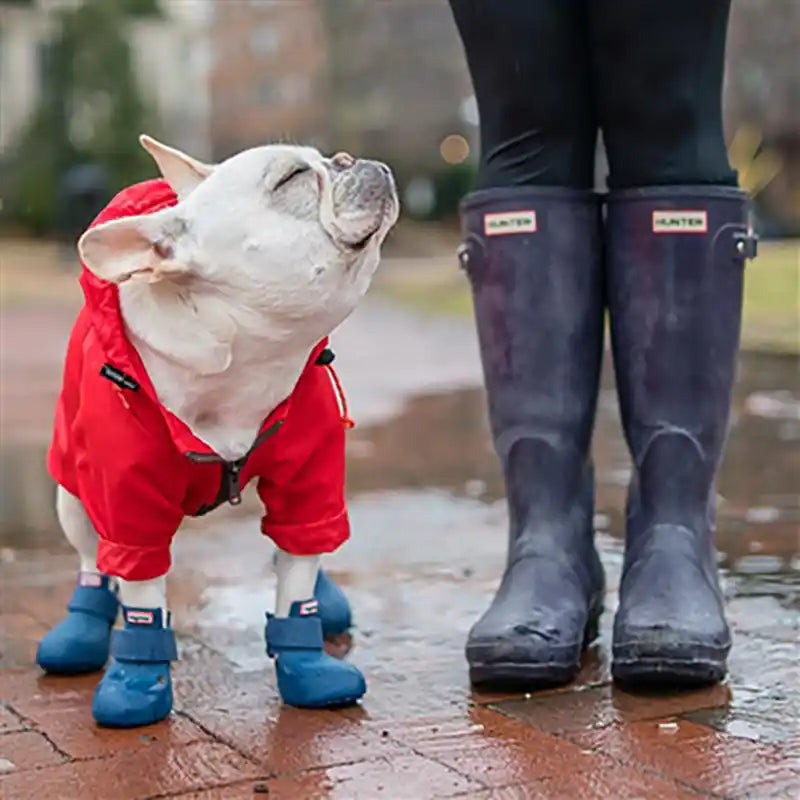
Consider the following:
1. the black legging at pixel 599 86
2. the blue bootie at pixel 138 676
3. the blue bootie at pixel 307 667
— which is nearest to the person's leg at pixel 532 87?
the black legging at pixel 599 86

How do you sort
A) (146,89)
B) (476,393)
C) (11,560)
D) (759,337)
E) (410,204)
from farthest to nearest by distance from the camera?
(410,204), (146,89), (759,337), (476,393), (11,560)

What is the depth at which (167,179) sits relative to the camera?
181cm

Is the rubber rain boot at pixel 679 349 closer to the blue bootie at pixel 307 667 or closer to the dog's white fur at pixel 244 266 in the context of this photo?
the blue bootie at pixel 307 667

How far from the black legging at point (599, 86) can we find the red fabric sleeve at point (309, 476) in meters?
0.49

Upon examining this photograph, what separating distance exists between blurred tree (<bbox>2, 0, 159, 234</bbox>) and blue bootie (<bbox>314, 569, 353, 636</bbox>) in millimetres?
22633

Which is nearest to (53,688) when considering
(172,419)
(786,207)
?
(172,419)

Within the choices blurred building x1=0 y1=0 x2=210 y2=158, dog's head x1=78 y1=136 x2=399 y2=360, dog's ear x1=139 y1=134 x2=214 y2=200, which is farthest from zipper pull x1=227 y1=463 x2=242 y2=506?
blurred building x1=0 y1=0 x2=210 y2=158

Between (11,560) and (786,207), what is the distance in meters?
27.0

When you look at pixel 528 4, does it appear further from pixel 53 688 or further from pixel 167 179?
pixel 53 688

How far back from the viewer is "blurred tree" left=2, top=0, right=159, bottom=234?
24516mm

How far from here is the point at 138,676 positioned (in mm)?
1802

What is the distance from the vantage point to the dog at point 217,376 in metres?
1.61

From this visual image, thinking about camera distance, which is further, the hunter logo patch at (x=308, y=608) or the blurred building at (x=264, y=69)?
the blurred building at (x=264, y=69)

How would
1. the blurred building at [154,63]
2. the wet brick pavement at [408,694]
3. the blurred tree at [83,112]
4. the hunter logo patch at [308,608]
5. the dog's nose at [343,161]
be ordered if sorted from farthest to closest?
the blurred building at [154,63] < the blurred tree at [83,112] < the hunter logo patch at [308,608] < the dog's nose at [343,161] < the wet brick pavement at [408,694]
